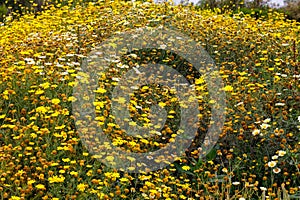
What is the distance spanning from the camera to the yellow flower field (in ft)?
11.2

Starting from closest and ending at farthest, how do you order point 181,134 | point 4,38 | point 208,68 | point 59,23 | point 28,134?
point 28,134 < point 181,134 < point 208,68 < point 4,38 < point 59,23

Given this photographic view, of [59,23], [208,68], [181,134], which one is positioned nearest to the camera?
[181,134]

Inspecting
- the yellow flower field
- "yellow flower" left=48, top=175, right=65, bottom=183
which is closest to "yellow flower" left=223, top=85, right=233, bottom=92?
the yellow flower field

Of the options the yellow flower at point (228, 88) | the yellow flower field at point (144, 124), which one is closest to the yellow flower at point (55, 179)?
the yellow flower field at point (144, 124)

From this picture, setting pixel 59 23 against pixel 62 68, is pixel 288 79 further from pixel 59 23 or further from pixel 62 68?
pixel 59 23

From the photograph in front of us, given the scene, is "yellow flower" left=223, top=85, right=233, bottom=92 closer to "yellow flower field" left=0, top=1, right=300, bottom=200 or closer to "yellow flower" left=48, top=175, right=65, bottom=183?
"yellow flower field" left=0, top=1, right=300, bottom=200

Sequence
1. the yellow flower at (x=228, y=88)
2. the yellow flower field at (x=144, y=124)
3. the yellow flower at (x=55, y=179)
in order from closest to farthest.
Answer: the yellow flower at (x=55, y=179) → the yellow flower field at (x=144, y=124) → the yellow flower at (x=228, y=88)

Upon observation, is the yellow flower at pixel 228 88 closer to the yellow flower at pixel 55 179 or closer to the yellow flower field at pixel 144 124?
the yellow flower field at pixel 144 124

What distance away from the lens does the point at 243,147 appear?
425 centimetres

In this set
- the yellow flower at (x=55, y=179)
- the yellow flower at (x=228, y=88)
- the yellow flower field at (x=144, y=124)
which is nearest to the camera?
the yellow flower at (x=55, y=179)

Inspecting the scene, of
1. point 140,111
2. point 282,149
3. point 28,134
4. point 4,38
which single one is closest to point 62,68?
point 140,111

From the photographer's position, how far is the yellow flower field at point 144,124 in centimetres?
341

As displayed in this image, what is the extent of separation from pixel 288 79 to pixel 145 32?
1.78 meters

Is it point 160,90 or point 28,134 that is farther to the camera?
point 160,90
